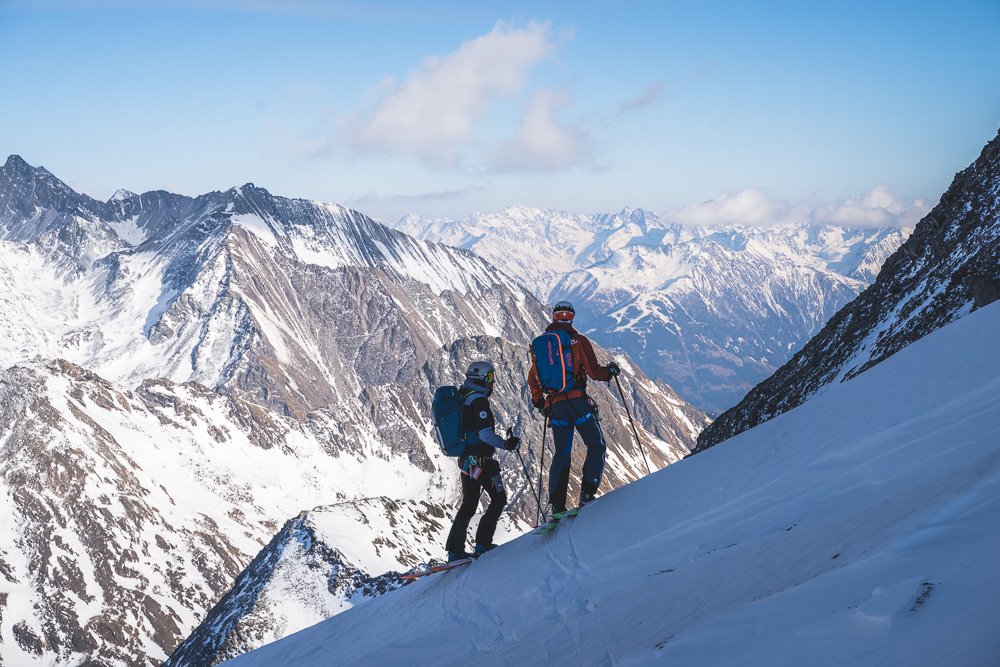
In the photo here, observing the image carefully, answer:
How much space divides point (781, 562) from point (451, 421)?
672cm

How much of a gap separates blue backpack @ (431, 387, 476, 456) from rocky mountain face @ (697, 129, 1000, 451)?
2222 centimetres

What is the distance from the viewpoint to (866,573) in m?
7.48

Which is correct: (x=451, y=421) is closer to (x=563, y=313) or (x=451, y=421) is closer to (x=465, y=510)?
(x=465, y=510)

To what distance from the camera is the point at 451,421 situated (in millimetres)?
14453

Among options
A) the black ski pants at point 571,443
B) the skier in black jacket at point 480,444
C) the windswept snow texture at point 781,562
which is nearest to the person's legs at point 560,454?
the black ski pants at point 571,443

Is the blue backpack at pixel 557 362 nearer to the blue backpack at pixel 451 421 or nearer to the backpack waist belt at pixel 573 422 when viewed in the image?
the backpack waist belt at pixel 573 422

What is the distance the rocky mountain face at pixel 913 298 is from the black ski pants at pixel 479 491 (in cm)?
2178

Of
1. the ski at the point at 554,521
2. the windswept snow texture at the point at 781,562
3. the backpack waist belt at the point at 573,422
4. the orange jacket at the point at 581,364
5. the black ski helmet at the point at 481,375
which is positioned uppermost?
the black ski helmet at the point at 481,375

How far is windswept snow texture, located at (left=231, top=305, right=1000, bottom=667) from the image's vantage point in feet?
22.3

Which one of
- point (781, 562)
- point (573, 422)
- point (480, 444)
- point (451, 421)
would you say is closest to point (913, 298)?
point (573, 422)

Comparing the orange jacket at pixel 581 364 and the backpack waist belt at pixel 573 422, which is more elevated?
the orange jacket at pixel 581 364

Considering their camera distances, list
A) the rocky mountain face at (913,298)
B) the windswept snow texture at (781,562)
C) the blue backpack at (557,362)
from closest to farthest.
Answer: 1. the windswept snow texture at (781,562)
2. the blue backpack at (557,362)
3. the rocky mountain face at (913,298)

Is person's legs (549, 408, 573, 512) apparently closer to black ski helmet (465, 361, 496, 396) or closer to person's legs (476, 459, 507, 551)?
person's legs (476, 459, 507, 551)

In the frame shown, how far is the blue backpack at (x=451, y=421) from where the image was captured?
14.4m
